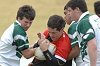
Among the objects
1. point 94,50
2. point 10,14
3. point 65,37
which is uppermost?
point 10,14

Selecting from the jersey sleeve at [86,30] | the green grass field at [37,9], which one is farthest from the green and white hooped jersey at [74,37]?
the green grass field at [37,9]

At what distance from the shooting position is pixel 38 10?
41.2 ft

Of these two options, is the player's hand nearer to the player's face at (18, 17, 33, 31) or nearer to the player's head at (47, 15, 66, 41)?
the player's head at (47, 15, 66, 41)

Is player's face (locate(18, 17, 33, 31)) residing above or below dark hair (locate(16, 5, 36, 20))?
below

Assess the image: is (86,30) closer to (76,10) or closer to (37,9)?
(76,10)

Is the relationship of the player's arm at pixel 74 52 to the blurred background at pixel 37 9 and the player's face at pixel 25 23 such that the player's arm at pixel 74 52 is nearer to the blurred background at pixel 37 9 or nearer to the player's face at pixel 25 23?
the player's face at pixel 25 23

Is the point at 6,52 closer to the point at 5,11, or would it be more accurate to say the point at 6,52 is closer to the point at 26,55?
the point at 26,55

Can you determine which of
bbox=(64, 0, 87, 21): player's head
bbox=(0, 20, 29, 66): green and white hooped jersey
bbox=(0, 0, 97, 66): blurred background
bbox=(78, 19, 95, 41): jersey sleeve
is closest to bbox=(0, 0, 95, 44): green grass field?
bbox=(0, 0, 97, 66): blurred background

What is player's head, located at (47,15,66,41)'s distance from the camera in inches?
164

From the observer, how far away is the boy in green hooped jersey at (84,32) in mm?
3982

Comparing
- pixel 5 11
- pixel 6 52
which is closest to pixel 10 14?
pixel 5 11

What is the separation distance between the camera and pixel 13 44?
14.1 ft

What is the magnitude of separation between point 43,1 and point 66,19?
28.5 feet

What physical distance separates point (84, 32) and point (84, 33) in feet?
0.03
